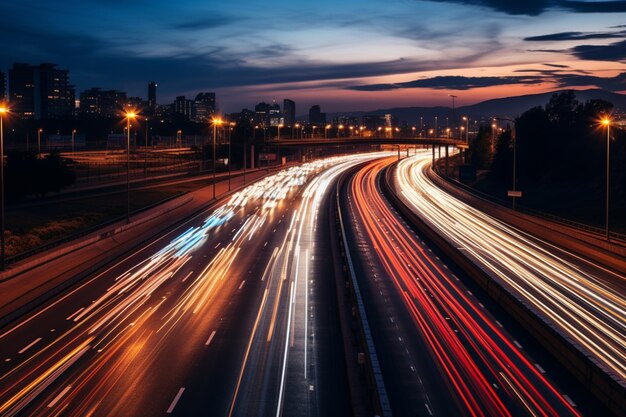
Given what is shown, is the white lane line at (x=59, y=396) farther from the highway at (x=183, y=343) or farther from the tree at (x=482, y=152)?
the tree at (x=482, y=152)


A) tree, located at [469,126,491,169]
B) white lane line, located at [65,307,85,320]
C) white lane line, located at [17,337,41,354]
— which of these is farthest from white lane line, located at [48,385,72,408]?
tree, located at [469,126,491,169]

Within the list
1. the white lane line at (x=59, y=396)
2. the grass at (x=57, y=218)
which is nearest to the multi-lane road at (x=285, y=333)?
the white lane line at (x=59, y=396)

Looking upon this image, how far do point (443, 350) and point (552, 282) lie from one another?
1496 centimetres

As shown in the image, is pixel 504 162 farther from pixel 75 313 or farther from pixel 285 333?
pixel 75 313

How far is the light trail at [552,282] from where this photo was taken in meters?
25.2

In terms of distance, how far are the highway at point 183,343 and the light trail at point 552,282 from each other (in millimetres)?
9218

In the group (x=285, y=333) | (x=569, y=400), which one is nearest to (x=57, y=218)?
(x=285, y=333)

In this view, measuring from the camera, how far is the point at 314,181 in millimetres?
116000

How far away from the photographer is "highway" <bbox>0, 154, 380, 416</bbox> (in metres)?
18.8

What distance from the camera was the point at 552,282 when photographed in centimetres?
3616

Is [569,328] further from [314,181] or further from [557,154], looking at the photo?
[314,181]

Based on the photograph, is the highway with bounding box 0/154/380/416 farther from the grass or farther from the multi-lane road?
the grass

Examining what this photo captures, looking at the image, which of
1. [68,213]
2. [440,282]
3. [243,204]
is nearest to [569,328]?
[440,282]

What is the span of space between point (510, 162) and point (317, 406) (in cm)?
9486
